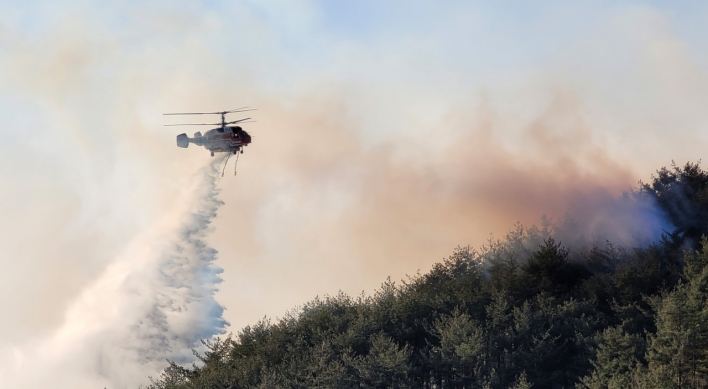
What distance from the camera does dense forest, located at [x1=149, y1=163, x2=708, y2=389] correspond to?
7525 cm

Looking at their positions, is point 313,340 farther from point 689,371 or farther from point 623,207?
point 623,207

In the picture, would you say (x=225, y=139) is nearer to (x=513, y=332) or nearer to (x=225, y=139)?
(x=225, y=139)

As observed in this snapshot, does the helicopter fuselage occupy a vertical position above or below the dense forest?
above

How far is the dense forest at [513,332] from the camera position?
75250 millimetres

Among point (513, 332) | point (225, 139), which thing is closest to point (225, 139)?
point (225, 139)

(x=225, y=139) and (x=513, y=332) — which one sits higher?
(x=225, y=139)

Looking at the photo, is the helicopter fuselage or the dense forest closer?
the dense forest

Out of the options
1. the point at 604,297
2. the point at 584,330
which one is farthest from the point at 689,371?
the point at 604,297

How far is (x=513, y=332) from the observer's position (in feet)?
282

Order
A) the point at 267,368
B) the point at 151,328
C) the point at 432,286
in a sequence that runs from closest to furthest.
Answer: the point at 267,368
the point at 432,286
the point at 151,328

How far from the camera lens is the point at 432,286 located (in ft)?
362

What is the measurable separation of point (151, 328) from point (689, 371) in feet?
226

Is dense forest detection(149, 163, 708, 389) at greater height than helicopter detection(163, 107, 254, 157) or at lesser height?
lesser

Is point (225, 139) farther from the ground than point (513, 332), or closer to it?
farther from the ground
